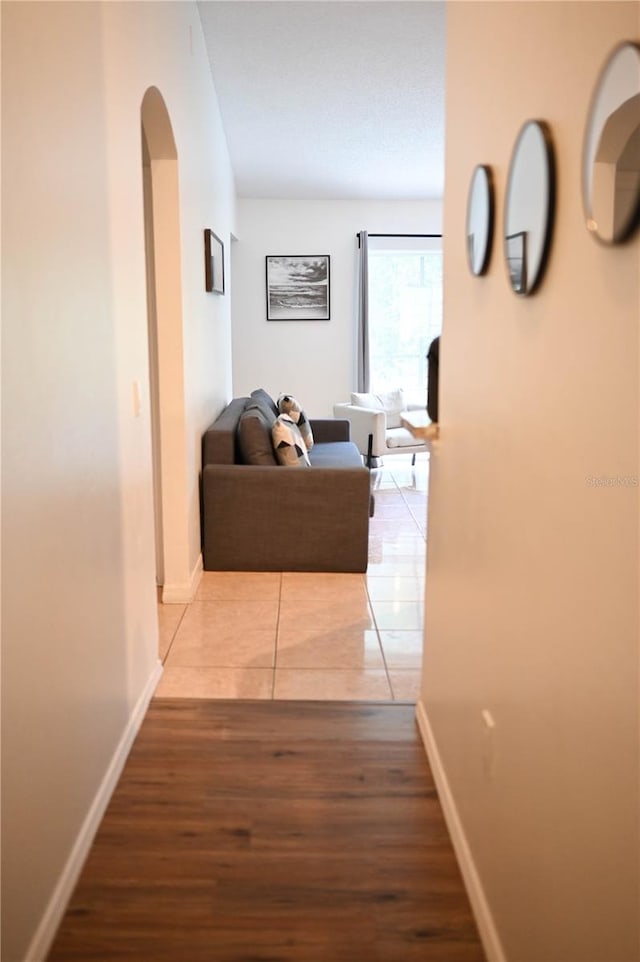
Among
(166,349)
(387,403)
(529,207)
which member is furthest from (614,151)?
(387,403)

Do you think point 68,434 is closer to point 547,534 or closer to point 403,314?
point 547,534

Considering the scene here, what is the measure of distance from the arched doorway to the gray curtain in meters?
4.35

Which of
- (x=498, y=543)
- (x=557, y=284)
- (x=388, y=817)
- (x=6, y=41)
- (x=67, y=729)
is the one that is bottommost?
(x=388, y=817)

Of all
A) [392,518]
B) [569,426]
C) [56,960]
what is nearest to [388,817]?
[56,960]

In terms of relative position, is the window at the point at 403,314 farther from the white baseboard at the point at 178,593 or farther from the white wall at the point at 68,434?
the white wall at the point at 68,434

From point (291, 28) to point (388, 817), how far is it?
3.82 meters

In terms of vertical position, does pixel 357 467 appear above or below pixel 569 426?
below

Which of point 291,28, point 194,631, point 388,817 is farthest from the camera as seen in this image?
point 291,28

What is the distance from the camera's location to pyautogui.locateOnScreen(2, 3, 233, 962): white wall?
1.52m

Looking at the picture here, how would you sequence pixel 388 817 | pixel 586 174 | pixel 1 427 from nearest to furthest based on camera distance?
pixel 586 174, pixel 1 427, pixel 388 817

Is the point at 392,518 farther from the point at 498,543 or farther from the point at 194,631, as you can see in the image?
the point at 498,543

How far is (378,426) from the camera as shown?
6844mm

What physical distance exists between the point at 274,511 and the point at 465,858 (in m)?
2.58

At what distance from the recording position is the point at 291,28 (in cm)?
416
